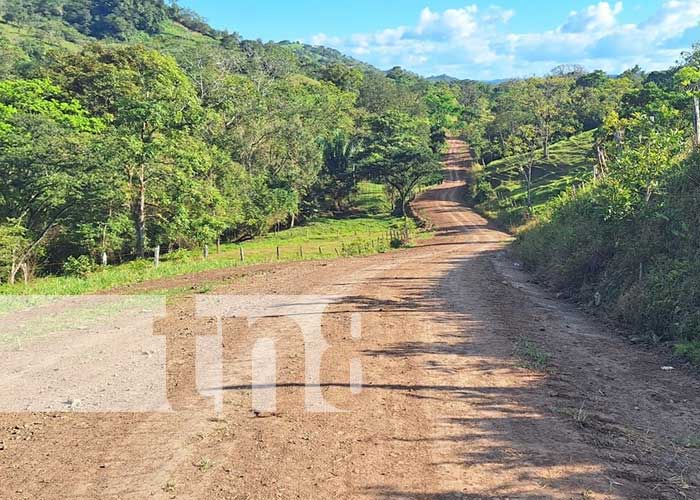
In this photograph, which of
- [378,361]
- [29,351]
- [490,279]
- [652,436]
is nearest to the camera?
[652,436]

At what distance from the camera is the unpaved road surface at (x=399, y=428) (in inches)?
146

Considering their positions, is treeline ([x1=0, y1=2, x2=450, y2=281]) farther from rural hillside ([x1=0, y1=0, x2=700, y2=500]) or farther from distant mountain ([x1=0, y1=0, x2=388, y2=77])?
distant mountain ([x1=0, y1=0, x2=388, y2=77])

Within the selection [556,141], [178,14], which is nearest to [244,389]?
[556,141]

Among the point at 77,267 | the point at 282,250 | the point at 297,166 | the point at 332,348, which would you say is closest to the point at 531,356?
the point at 332,348

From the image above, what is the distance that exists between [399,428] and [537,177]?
1826 inches

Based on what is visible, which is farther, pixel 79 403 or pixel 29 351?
pixel 29 351

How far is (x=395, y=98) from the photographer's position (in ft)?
266

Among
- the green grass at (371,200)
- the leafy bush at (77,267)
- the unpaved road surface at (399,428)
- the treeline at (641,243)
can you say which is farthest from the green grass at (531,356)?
the green grass at (371,200)

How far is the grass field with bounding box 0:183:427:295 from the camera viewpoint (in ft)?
51.8

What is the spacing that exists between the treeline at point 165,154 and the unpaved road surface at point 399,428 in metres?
16.0

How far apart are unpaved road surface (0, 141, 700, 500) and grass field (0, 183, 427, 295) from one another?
349 inches

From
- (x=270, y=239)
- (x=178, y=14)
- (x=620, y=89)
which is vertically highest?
(x=178, y=14)

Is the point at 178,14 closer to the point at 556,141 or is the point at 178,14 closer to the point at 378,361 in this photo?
the point at 556,141

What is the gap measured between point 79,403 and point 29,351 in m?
2.58
